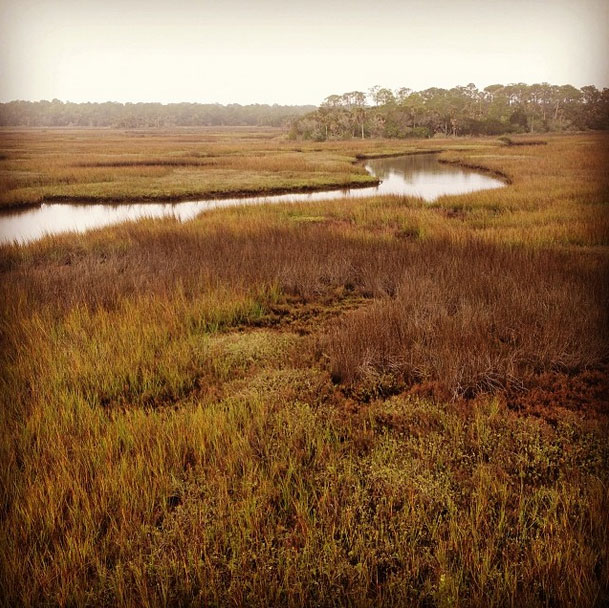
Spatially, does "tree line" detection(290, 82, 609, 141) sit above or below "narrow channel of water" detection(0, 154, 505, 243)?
above

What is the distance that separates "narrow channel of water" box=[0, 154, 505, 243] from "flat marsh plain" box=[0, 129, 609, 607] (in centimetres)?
809

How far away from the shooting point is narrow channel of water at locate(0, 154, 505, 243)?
17.5 meters

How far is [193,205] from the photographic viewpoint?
2248cm

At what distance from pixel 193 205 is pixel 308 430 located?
2049 cm

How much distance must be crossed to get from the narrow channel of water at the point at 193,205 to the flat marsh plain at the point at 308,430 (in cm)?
809

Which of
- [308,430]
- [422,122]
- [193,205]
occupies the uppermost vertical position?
[422,122]

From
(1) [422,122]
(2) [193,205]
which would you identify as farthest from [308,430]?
(1) [422,122]

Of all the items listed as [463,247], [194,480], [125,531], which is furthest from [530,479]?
[463,247]

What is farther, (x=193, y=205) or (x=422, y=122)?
(x=422, y=122)

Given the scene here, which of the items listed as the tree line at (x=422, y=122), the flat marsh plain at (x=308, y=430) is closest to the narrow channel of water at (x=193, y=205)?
the flat marsh plain at (x=308, y=430)

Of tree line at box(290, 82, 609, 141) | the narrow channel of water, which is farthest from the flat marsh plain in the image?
tree line at box(290, 82, 609, 141)

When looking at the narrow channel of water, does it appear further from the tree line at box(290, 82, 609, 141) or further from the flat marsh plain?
the tree line at box(290, 82, 609, 141)

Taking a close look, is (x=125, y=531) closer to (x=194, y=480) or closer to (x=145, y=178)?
(x=194, y=480)

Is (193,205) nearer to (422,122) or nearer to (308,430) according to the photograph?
(308,430)
